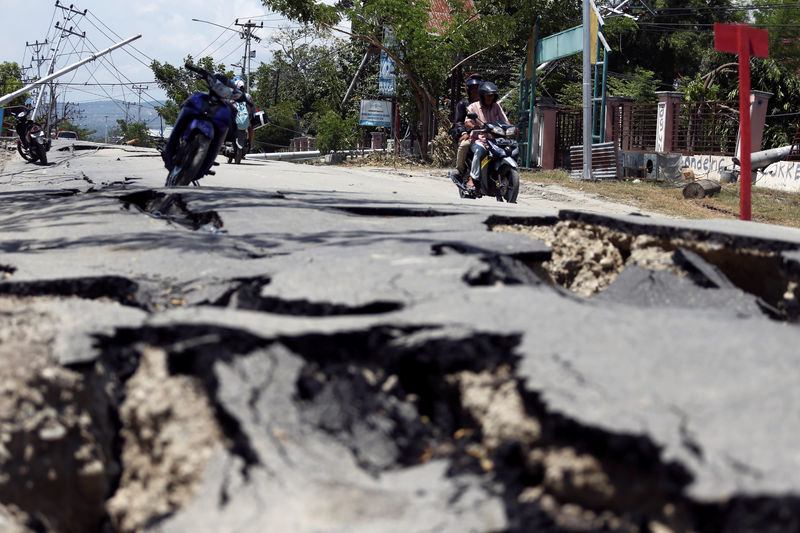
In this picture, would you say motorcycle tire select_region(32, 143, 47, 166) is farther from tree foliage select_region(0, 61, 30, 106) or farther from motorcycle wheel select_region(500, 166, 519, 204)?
tree foliage select_region(0, 61, 30, 106)

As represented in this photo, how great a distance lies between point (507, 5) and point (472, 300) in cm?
2123

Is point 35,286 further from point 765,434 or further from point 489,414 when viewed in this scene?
point 765,434

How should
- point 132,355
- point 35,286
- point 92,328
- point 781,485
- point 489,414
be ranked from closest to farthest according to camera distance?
1. point 781,485
2. point 489,414
3. point 132,355
4. point 92,328
5. point 35,286

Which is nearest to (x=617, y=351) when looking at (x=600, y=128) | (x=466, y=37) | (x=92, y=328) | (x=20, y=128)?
(x=92, y=328)

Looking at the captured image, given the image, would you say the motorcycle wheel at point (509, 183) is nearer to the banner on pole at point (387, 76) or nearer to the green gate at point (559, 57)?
the green gate at point (559, 57)

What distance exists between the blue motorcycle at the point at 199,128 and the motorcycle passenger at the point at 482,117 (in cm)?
244

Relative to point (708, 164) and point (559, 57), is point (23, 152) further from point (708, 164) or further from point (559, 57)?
point (708, 164)

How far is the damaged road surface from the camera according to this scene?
1.56m

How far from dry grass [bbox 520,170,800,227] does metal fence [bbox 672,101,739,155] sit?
2.21 metres

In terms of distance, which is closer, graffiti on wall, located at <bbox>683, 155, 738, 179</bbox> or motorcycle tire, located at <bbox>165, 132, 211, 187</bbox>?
motorcycle tire, located at <bbox>165, 132, 211, 187</bbox>

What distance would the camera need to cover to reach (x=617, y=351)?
6.73 ft

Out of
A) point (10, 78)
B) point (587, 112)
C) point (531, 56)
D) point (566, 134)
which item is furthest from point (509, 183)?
point (10, 78)

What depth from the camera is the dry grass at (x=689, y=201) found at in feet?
34.0

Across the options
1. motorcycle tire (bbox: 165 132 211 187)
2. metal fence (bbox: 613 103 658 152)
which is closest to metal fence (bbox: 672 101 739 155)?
metal fence (bbox: 613 103 658 152)
